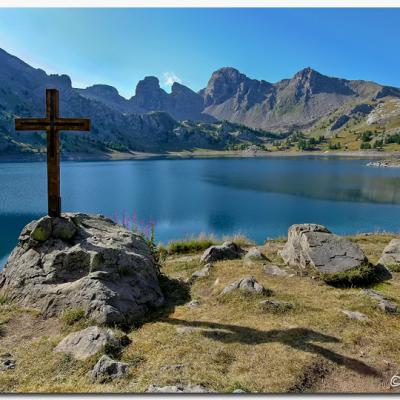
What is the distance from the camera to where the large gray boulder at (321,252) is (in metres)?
15.0

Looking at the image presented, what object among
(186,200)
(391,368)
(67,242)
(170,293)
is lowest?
(186,200)

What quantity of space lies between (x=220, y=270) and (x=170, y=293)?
291cm

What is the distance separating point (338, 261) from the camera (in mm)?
15156

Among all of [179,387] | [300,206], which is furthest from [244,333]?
[300,206]

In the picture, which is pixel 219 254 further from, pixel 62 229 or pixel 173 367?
pixel 173 367

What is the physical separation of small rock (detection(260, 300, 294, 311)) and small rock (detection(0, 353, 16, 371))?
7.00m

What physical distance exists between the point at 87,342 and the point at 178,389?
3.21 meters

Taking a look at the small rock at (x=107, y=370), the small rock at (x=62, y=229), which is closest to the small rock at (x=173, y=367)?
the small rock at (x=107, y=370)

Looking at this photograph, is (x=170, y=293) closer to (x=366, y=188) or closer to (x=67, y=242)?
(x=67, y=242)

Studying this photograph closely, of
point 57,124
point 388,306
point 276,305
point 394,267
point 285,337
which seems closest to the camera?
point 285,337

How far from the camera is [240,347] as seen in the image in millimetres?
9234

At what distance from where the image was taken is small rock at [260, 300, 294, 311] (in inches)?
457

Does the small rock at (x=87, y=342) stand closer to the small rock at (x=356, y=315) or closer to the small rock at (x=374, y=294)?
Result: the small rock at (x=356, y=315)

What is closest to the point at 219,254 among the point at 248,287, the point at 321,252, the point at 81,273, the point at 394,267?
the point at 321,252
